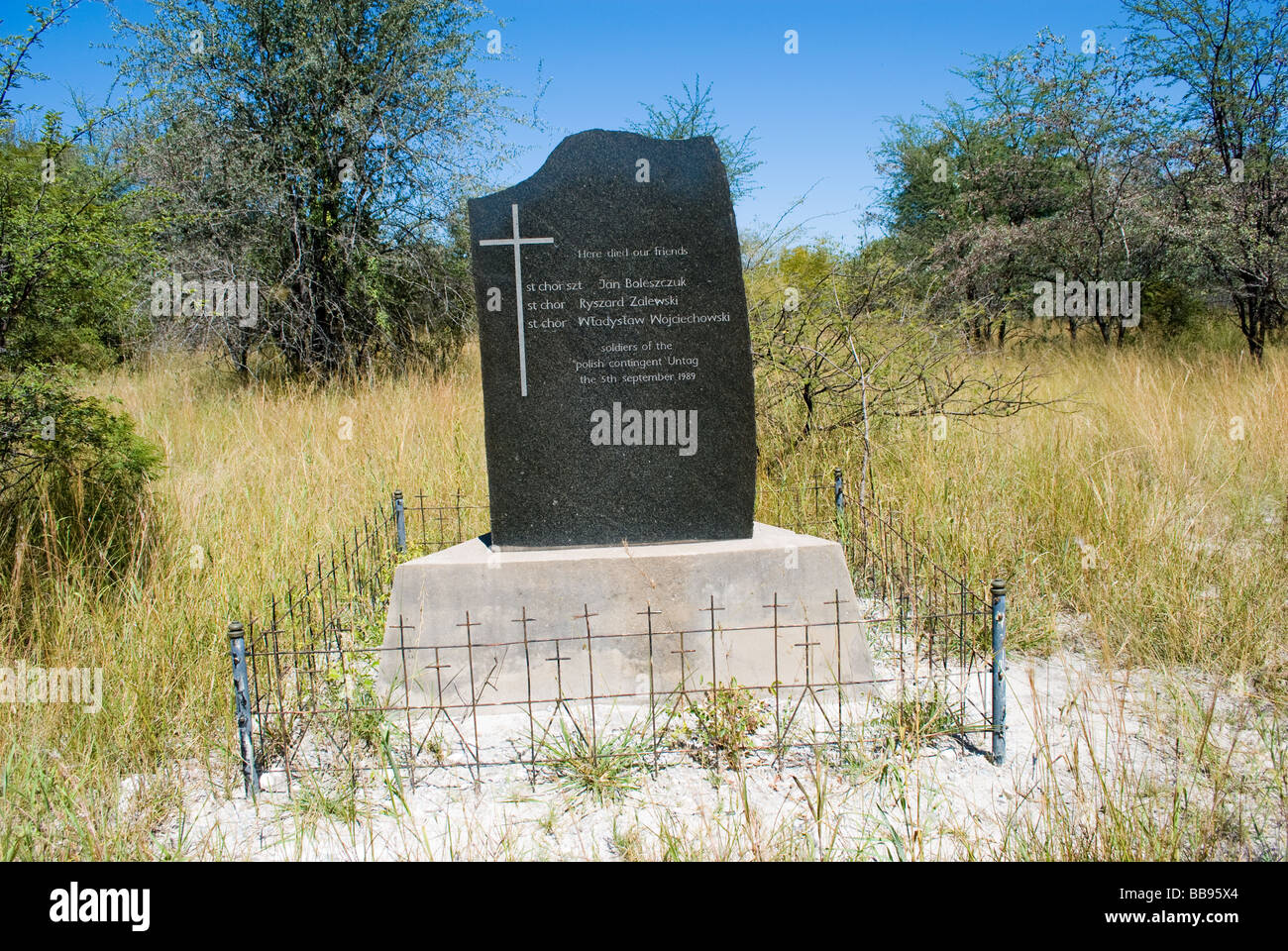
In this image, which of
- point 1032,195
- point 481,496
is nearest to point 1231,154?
point 1032,195

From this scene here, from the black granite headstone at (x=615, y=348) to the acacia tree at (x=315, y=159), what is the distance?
279 inches

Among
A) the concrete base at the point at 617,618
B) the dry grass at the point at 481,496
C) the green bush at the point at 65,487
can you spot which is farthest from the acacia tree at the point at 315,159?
the concrete base at the point at 617,618

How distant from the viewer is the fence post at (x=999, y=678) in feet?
10.6

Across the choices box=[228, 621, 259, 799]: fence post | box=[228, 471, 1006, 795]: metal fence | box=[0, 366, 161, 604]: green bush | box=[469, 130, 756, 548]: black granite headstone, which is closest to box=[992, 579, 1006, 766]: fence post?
A: box=[228, 471, 1006, 795]: metal fence

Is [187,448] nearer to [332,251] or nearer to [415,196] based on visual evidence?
[332,251]

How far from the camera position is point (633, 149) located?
3924 millimetres

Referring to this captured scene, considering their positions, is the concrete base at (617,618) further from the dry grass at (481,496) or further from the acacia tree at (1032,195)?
the acacia tree at (1032,195)

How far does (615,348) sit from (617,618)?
1.25 meters

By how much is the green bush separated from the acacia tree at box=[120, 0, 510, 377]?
5370 mm

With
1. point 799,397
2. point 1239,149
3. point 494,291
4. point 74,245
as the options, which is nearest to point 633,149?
point 494,291

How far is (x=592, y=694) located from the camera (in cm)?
350

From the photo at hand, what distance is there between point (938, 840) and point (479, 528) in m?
3.92

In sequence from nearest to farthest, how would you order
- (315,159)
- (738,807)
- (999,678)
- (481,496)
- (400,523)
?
(738,807), (999,678), (400,523), (481,496), (315,159)

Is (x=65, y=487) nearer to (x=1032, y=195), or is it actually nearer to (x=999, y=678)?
(x=999, y=678)
